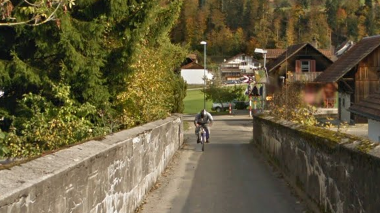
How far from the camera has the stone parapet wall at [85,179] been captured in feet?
12.6

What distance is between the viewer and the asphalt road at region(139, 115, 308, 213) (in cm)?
925

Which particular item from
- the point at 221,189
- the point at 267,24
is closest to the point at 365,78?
the point at 221,189

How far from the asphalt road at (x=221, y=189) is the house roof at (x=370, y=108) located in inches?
146

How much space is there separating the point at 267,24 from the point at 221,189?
142 m

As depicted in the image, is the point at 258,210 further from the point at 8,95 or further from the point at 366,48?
the point at 366,48

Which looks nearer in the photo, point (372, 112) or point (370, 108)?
point (372, 112)

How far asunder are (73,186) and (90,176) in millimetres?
653

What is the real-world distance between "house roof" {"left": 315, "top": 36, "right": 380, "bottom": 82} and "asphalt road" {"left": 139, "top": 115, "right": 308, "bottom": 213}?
80.8ft

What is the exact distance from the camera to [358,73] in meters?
40.4

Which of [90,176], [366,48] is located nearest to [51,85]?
[90,176]

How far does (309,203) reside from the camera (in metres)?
8.83

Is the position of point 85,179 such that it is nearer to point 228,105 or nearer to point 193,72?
point 228,105

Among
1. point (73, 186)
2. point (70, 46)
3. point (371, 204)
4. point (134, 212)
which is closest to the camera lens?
point (73, 186)

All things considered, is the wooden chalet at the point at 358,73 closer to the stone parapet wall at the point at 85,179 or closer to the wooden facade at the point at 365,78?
the wooden facade at the point at 365,78
